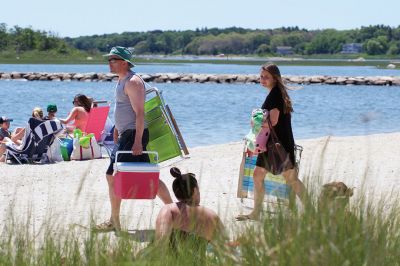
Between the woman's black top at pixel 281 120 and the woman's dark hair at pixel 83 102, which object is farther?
the woman's dark hair at pixel 83 102

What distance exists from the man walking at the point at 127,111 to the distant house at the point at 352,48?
17435 centimetres

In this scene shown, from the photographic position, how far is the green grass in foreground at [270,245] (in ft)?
12.6

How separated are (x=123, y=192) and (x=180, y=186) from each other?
125cm

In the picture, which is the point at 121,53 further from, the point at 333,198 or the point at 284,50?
the point at 284,50

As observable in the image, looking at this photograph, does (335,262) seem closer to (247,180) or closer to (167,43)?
(247,180)

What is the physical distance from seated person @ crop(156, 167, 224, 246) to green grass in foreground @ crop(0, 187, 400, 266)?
11cm

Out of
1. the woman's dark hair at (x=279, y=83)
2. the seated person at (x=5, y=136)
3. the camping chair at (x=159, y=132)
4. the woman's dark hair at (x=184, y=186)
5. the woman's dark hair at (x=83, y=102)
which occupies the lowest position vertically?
the seated person at (x=5, y=136)

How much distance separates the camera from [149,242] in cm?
483

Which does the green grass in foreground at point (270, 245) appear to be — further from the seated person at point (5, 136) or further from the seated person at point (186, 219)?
the seated person at point (5, 136)

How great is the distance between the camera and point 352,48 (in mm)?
181000

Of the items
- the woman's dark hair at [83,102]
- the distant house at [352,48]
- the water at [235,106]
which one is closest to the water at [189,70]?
the water at [235,106]

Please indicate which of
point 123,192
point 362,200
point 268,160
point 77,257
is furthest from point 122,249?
point 268,160

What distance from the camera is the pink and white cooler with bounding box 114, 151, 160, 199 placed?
6.78 metres

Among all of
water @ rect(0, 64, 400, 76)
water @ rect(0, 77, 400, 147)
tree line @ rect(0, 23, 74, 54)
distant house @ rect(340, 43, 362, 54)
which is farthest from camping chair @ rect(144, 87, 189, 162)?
distant house @ rect(340, 43, 362, 54)
